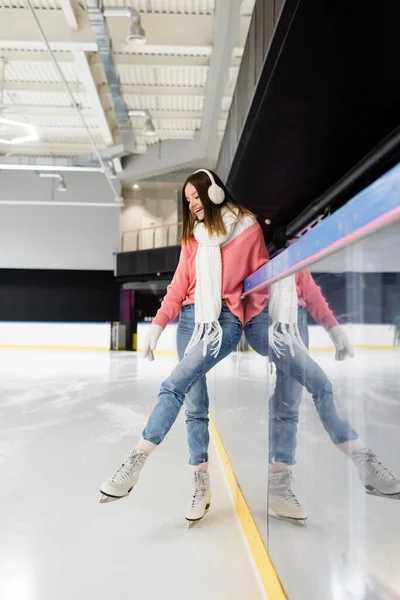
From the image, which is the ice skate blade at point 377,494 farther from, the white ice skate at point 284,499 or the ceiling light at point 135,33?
the ceiling light at point 135,33

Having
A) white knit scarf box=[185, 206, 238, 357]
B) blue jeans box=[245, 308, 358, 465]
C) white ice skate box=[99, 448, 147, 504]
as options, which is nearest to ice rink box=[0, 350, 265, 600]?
white ice skate box=[99, 448, 147, 504]

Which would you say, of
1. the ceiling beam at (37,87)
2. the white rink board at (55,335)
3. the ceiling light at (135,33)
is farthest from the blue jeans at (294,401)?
the white rink board at (55,335)

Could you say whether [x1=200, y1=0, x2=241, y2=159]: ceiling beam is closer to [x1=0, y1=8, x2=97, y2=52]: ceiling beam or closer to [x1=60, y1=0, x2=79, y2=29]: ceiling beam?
[x1=0, y1=8, x2=97, y2=52]: ceiling beam

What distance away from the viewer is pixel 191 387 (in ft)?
5.47

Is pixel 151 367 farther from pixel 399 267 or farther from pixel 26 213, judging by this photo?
pixel 26 213

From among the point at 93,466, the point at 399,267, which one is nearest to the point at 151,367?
the point at 93,466

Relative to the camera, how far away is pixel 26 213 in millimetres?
A: 16281

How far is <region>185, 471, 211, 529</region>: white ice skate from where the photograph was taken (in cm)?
169

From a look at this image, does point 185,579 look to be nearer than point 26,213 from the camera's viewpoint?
Yes

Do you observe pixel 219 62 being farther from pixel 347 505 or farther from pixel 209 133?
pixel 347 505

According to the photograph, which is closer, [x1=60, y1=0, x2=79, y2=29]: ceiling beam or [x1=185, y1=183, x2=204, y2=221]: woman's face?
[x1=185, y1=183, x2=204, y2=221]: woman's face

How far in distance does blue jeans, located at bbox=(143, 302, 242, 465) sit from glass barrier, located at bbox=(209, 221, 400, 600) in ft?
1.24

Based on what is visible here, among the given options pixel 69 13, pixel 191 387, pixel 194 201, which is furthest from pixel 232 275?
pixel 69 13

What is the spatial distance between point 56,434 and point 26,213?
573 inches
